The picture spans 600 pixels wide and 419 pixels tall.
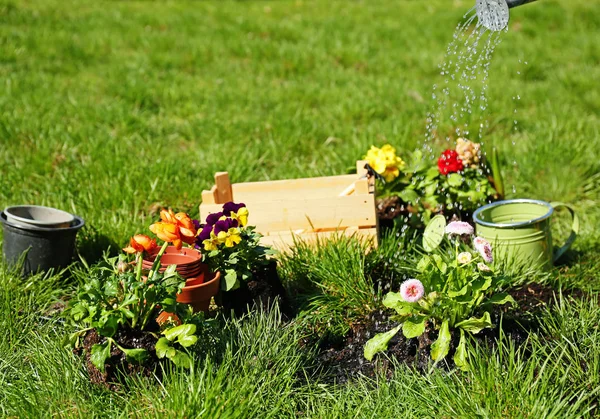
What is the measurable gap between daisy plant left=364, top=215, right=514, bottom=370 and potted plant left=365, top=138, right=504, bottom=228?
102 cm

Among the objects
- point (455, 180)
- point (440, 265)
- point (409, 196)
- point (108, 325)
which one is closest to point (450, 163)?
point (455, 180)

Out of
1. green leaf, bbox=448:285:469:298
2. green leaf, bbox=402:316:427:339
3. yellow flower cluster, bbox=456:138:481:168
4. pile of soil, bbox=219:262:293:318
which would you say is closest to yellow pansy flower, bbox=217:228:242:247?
pile of soil, bbox=219:262:293:318

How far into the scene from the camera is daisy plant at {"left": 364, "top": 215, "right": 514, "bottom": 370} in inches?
98.0

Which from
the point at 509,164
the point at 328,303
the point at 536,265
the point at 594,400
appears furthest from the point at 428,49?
the point at 594,400

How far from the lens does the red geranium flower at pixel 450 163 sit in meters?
3.68

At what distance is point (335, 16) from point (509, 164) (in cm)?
402

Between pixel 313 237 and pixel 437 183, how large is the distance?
0.72 m

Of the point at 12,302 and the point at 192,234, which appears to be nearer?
the point at 192,234

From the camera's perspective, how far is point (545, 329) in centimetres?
268

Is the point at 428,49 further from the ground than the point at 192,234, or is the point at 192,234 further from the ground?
the point at 428,49

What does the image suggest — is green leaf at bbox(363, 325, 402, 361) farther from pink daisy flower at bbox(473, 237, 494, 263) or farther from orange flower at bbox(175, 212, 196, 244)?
orange flower at bbox(175, 212, 196, 244)

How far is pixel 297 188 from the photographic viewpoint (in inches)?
148

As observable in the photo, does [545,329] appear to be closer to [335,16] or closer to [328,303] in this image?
[328,303]

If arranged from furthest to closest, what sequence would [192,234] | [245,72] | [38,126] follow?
[245,72] < [38,126] < [192,234]
